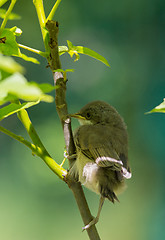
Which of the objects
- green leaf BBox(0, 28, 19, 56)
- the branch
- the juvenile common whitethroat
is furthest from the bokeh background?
green leaf BBox(0, 28, 19, 56)

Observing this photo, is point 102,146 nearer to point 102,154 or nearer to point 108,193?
point 102,154

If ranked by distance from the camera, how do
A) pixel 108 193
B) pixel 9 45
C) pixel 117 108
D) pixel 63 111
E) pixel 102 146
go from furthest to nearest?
pixel 117 108 < pixel 102 146 < pixel 108 193 < pixel 63 111 < pixel 9 45

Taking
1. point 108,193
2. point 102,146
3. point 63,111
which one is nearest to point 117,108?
point 102,146

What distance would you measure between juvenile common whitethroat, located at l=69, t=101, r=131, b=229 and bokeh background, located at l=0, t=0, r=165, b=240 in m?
0.73

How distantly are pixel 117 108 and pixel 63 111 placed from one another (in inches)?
83.3

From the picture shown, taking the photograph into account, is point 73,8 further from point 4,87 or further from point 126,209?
point 4,87

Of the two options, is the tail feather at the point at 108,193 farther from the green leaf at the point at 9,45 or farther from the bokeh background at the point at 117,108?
the bokeh background at the point at 117,108

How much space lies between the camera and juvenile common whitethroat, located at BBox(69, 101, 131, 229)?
1.16 metres

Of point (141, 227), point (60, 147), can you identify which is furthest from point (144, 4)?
point (141, 227)

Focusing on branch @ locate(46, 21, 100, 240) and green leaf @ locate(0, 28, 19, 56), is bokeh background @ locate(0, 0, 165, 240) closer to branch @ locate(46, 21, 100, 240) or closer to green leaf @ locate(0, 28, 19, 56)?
branch @ locate(46, 21, 100, 240)

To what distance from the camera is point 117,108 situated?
9.40 ft

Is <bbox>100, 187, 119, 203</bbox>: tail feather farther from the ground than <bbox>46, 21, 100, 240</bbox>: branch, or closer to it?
closer to it

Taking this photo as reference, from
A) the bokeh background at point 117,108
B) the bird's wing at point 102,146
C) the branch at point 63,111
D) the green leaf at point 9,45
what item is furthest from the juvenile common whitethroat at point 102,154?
the bokeh background at point 117,108

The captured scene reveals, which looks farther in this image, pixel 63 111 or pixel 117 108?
pixel 117 108
